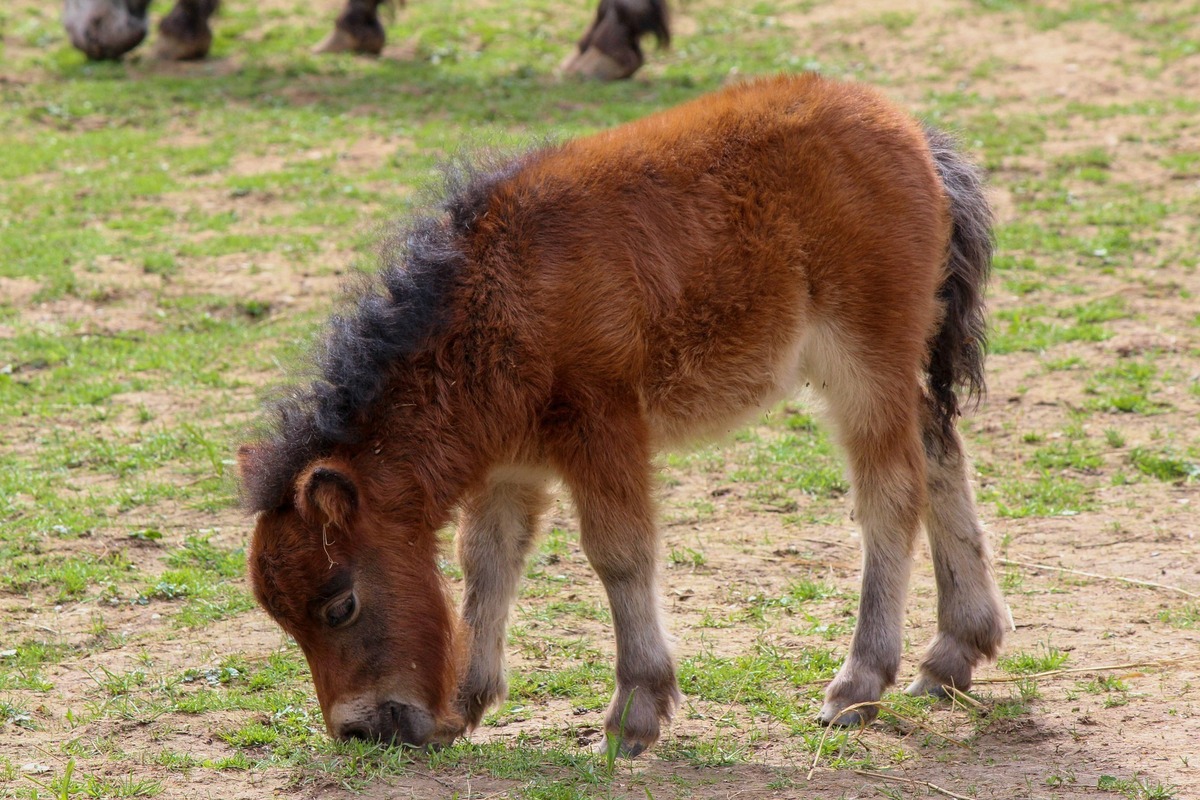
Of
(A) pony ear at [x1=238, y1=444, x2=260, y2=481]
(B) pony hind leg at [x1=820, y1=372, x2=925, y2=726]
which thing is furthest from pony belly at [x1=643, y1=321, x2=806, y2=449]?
(A) pony ear at [x1=238, y1=444, x2=260, y2=481]

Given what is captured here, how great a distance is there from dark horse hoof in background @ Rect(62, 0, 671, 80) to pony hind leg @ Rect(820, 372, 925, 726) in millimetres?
9809

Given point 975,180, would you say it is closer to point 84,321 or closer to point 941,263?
point 941,263

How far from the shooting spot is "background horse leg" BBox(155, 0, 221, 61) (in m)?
15.2

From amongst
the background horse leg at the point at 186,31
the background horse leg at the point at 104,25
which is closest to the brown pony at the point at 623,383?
the background horse leg at the point at 186,31

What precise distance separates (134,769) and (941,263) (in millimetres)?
3454

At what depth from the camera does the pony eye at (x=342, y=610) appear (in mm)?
4281

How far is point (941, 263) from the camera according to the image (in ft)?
17.1

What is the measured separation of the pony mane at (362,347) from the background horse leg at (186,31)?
11.7 metres

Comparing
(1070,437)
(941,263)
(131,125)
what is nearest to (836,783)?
(941,263)

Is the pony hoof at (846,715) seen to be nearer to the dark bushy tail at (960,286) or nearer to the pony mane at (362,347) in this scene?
the dark bushy tail at (960,286)

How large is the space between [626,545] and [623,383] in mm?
559

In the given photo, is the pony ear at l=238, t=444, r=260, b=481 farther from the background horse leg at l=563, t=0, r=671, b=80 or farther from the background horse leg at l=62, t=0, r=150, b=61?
the background horse leg at l=62, t=0, r=150, b=61

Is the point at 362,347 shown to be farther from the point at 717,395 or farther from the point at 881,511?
the point at 881,511

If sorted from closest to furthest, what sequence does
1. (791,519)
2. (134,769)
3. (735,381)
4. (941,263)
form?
(134,769)
(735,381)
(941,263)
(791,519)
